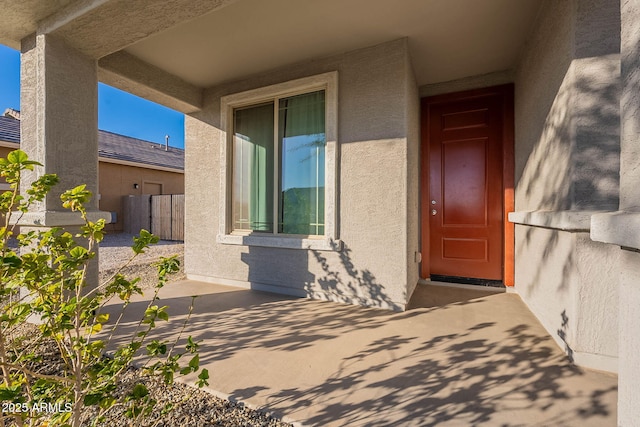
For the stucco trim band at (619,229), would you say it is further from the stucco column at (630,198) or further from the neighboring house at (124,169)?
the neighboring house at (124,169)

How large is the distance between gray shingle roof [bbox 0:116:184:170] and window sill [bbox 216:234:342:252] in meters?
8.96

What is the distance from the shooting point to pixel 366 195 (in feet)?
10.3

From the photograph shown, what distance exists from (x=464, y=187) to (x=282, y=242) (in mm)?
2771

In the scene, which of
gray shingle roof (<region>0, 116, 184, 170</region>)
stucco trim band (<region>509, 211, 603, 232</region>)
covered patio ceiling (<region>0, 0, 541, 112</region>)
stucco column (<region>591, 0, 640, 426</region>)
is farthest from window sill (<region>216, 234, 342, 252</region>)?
gray shingle roof (<region>0, 116, 184, 170</region>)

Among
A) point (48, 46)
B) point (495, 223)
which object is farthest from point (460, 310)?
point (48, 46)

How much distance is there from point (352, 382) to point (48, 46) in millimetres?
3767

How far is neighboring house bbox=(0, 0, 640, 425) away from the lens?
186cm

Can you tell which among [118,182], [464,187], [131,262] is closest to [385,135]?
[464,187]

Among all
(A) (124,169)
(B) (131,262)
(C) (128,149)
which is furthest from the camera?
(C) (128,149)

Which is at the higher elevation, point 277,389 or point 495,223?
point 495,223

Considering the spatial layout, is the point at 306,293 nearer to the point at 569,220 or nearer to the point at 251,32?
the point at 569,220

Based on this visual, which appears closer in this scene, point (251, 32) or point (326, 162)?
point (251, 32)

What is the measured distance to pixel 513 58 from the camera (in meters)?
3.44

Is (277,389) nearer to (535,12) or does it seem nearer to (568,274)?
(568,274)
